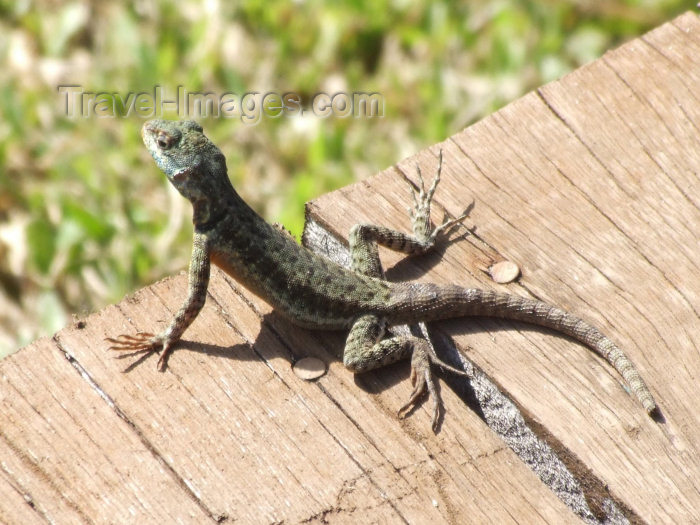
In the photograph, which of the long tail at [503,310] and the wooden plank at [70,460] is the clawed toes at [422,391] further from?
the wooden plank at [70,460]

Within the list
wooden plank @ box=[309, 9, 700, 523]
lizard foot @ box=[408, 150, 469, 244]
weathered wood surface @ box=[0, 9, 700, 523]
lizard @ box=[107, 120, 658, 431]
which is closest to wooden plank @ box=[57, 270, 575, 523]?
weathered wood surface @ box=[0, 9, 700, 523]

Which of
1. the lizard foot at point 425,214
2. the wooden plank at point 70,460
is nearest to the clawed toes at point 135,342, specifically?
the wooden plank at point 70,460

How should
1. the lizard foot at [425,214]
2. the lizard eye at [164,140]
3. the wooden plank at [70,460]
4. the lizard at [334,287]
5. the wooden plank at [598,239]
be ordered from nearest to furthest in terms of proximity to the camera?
the wooden plank at [70,460] < the wooden plank at [598,239] < the lizard at [334,287] < the lizard foot at [425,214] < the lizard eye at [164,140]

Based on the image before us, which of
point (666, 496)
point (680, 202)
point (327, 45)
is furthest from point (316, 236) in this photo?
point (327, 45)

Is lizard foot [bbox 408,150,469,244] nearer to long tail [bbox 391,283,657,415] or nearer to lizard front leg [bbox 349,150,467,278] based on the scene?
lizard front leg [bbox 349,150,467,278]

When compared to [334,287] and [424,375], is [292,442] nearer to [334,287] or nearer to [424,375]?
[424,375]

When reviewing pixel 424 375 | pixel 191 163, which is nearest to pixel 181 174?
pixel 191 163
